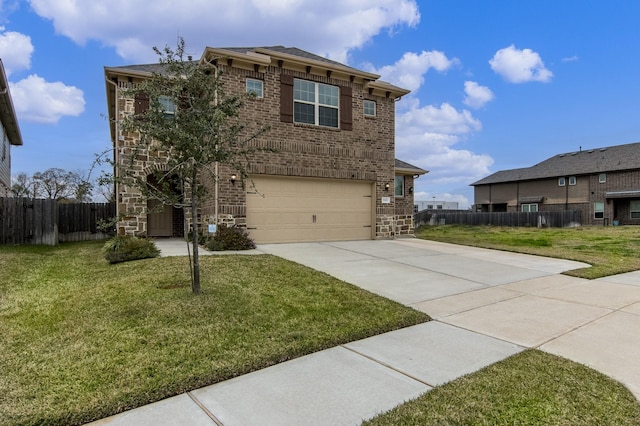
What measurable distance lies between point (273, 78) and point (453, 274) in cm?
832

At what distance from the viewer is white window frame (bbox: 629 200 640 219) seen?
28484 mm

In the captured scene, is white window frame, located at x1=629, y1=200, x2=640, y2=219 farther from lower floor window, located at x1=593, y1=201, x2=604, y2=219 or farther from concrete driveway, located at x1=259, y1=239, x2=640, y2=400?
concrete driveway, located at x1=259, y1=239, x2=640, y2=400

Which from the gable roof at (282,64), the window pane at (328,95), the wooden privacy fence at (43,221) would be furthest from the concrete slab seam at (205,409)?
the window pane at (328,95)

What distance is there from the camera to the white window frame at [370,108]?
45.6 feet

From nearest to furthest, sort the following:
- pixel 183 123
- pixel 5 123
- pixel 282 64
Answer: pixel 183 123 < pixel 282 64 < pixel 5 123

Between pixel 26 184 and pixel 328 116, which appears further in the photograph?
pixel 26 184

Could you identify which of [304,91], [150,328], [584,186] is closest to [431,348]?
[150,328]

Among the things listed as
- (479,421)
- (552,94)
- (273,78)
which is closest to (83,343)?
(479,421)

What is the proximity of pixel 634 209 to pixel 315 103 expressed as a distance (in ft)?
97.0

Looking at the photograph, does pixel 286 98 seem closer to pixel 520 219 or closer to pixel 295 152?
pixel 295 152

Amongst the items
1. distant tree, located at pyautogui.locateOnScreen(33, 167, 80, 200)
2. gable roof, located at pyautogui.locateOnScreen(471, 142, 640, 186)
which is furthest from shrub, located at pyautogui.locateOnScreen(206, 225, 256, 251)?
gable roof, located at pyautogui.locateOnScreen(471, 142, 640, 186)

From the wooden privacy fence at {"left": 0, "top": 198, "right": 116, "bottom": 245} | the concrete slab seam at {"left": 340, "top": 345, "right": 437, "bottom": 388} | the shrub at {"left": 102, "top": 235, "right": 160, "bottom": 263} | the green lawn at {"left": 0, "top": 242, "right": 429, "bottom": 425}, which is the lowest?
the concrete slab seam at {"left": 340, "top": 345, "right": 437, "bottom": 388}

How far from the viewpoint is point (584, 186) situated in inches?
1224

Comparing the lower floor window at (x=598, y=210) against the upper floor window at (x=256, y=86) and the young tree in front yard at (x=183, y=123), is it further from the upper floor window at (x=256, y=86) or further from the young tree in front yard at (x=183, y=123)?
the young tree in front yard at (x=183, y=123)
